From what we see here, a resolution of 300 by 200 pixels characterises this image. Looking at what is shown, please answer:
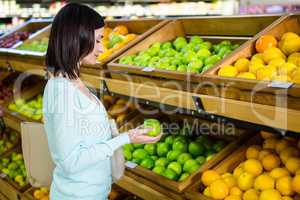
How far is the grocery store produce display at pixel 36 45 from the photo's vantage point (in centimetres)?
358

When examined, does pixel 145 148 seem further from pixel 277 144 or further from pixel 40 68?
pixel 40 68

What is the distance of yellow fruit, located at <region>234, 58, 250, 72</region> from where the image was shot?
175cm

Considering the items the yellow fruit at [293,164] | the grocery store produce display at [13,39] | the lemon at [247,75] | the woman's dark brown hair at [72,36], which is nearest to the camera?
the woman's dark brown hair at [72,36]

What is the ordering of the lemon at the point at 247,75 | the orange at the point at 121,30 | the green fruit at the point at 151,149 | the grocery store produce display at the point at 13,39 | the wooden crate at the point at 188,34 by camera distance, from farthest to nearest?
the grocery store produce display at the point at 13,39, the orange at the point at 121,30, the green fruit at the point at 151,149, the wooden crate at the point at 188,34, the lemon at the point at 247,75

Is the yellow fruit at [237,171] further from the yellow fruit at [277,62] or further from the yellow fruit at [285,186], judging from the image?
the yellow fruit at [277,62]

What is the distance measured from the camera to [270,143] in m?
1.97

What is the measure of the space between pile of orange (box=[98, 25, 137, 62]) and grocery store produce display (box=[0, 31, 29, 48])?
144 centimetres

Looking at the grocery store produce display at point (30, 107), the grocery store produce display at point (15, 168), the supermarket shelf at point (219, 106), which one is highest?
the supermarket shelf at point (219, 106)

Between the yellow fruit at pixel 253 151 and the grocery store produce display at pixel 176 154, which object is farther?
the grocery store produce display at pixel 176 154

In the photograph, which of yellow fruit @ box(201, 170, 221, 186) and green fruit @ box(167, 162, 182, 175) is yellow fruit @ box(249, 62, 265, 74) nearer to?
yellow fruit @ box(201, 170, 221, 186)

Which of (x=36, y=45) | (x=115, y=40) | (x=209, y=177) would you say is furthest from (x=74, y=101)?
(x=36, y=45)

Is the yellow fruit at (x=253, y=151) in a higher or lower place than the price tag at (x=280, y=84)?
lower

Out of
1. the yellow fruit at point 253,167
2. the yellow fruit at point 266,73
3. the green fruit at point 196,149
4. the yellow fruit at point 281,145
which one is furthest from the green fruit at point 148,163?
the yellow fruit at point 266,73

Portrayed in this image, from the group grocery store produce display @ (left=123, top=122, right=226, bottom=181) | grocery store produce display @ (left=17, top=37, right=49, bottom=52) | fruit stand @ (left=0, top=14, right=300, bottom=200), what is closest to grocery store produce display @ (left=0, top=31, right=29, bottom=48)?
grocery store produce display @ (left=17, top=37, right=49, bottom=52)
